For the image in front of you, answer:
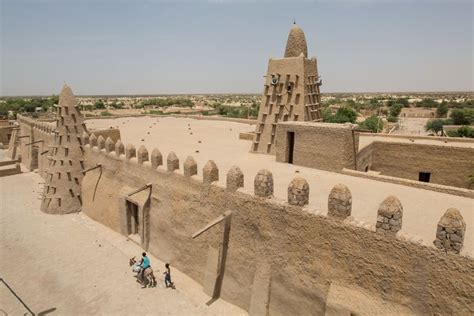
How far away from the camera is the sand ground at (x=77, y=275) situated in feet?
34.0

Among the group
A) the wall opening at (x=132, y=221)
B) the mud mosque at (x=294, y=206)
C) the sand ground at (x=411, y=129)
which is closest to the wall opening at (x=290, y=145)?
the mud mosque at (x=294, y=206)

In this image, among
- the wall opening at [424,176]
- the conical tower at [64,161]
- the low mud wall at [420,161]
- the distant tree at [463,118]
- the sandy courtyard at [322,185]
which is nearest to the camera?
→ the sandy courtyard at [322,185]

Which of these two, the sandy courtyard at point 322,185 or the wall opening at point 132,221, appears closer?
the sandy courtyard at point 322,185

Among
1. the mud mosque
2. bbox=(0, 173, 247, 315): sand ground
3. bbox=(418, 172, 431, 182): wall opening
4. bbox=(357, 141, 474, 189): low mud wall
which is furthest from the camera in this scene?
bbox=(418, 172, 431, 182): wall opening

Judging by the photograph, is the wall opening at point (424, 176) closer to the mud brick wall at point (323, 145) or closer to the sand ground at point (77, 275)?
the mud brick wall at point (323, 145)

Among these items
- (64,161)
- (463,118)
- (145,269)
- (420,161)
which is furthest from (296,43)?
(463,118)

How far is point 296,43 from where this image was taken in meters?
16.9

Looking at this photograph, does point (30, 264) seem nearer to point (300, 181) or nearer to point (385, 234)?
point (300, 181)

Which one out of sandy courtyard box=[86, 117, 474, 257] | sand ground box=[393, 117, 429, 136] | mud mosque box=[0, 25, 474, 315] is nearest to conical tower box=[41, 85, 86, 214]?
mud mosque box=[0, 25, 474, 315]

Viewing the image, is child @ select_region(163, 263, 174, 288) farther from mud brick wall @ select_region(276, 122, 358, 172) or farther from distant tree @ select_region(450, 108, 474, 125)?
distant tree @ select_region(450, 108, 474, 125)

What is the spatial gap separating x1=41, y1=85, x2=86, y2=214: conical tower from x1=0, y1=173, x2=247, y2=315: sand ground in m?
0.80

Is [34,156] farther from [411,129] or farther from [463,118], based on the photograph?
[463,118]

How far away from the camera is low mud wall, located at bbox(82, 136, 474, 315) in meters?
6.59

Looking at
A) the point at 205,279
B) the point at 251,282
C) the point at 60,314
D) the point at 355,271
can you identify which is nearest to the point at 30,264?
the point at 60,314
